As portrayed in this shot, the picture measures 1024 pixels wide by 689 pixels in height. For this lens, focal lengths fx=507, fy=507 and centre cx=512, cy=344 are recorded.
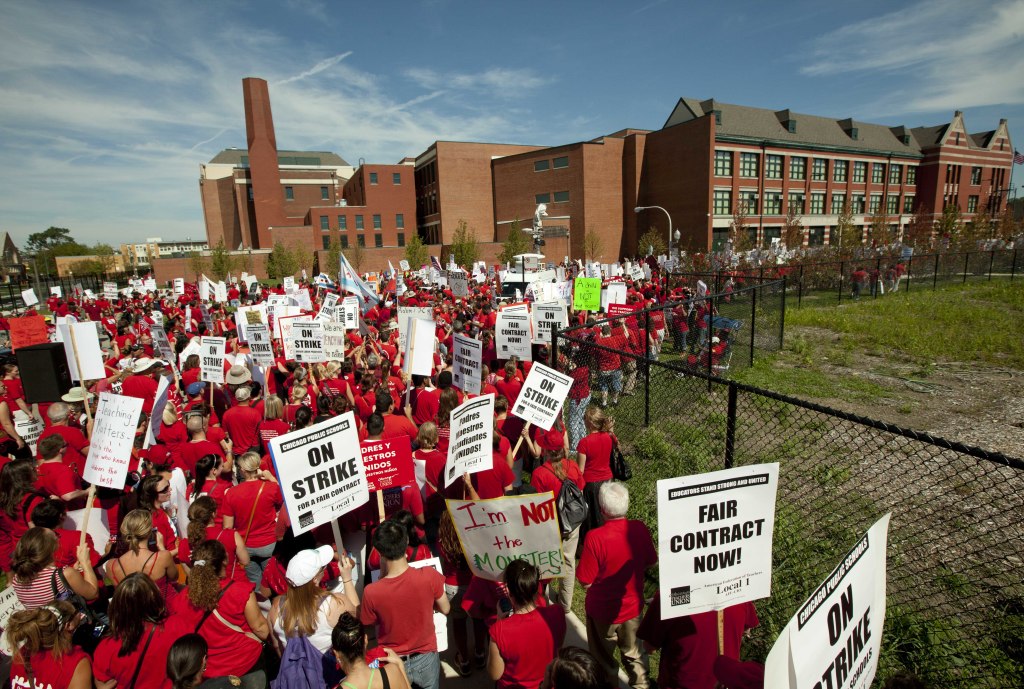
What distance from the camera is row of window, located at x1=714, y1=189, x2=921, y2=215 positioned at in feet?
182

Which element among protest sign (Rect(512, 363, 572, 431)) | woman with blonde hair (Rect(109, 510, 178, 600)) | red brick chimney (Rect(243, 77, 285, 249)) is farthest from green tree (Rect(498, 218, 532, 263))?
woman with blonde hair (Rect(109, 510, 178, 600))

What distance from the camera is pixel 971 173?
73.2 m

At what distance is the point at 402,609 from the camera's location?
3508mm

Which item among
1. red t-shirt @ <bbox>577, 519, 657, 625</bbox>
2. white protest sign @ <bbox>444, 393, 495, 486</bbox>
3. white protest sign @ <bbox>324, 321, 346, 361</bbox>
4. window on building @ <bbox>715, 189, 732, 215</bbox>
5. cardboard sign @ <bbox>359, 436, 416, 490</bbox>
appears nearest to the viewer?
red t-shirt @ <bbox>577, 519, 657, 625</bbox>

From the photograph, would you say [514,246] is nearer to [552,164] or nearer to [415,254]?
[415,254]

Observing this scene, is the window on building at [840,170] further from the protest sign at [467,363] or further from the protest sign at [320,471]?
the protest sign at [320,471]

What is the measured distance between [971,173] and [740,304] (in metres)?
83.3

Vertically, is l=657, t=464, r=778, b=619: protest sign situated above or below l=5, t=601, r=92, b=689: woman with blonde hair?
above

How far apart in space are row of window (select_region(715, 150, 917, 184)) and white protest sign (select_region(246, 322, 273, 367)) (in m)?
55.1

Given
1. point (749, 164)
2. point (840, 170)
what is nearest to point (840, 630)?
point (749, 164)

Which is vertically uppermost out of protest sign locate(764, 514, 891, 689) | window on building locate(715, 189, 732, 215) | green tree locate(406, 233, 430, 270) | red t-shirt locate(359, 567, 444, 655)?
window on building locate(715, 189, 732, 215)

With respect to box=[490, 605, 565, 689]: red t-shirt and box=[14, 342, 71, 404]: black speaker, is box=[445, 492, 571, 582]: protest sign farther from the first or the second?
box=[14, 342, 71, 404]: black speaker

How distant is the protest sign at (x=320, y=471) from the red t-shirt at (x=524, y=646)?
1.80 m

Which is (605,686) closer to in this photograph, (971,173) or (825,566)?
(825,566)
